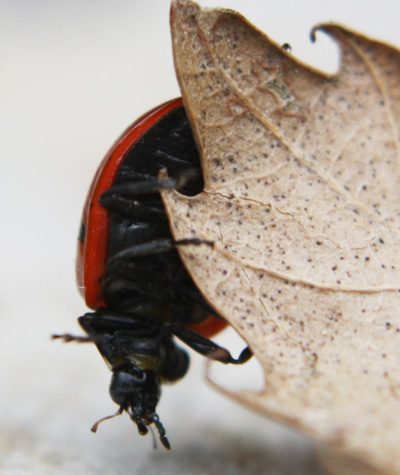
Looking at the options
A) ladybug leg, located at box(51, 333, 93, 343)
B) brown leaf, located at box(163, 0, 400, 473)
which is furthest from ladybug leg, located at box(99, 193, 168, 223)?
ladybug leg, located at box(51, 333, 93, 343)

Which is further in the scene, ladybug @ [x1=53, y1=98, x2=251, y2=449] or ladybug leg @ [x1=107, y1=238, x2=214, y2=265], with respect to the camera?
ladybug @ [x1=53, y1=98, x2=251, y2=449]

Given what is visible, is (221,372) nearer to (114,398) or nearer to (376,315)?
(114,398)

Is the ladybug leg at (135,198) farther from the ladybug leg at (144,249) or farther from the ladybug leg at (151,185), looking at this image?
the ladybug leg at (144,249)

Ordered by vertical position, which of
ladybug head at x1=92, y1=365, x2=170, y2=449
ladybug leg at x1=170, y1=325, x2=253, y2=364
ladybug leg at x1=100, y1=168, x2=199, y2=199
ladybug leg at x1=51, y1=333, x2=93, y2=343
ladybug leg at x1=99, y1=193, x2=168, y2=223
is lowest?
ladybug head at x1=92, y1=365, x2=170, y2=449

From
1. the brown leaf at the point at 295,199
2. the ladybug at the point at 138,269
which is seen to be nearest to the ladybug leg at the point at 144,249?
the ladybug at the point at 138,269

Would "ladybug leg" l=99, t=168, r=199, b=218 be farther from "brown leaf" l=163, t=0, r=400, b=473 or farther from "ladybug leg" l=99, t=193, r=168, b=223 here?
"brown leaf" l=163, t=0, r=400, b=473

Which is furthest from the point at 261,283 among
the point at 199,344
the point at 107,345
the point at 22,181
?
the point at 22,181
